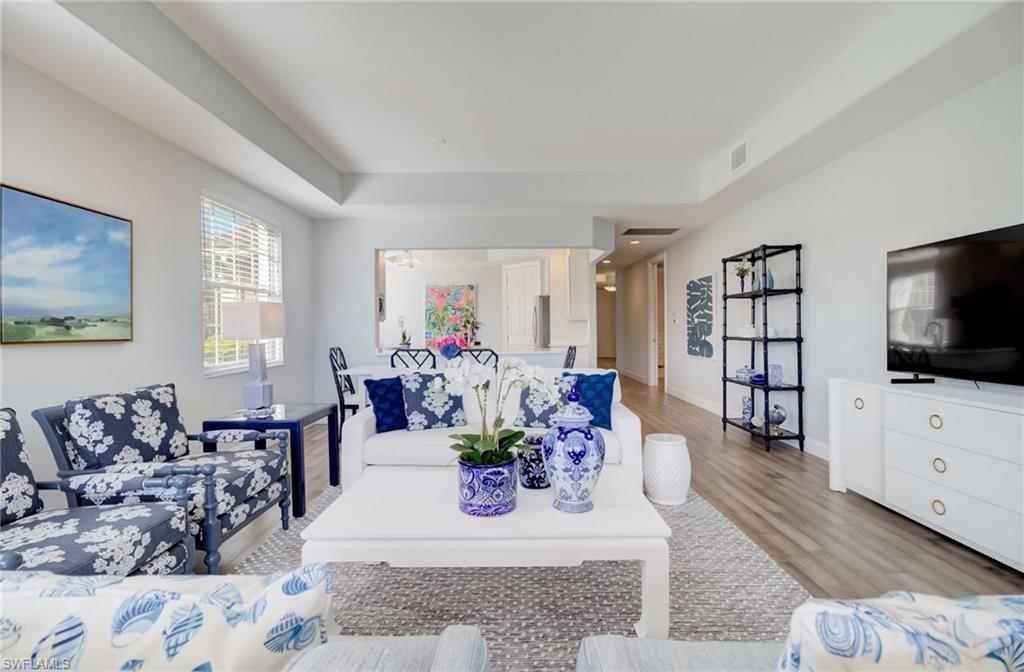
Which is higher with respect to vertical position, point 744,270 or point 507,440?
point 744,270

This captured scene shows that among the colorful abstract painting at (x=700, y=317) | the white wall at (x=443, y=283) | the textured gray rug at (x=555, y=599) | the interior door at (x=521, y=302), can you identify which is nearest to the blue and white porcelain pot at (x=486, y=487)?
the textured gray rug at (x=555, y=599)

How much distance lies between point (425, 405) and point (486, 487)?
146 cm

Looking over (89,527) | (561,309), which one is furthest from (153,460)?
(561,309)

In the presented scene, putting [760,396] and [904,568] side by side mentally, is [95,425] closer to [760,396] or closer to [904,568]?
[904,568]

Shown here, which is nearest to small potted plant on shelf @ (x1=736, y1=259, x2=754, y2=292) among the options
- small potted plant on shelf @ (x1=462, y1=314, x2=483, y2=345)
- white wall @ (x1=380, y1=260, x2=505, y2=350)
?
small potted plant on shelf @ (x1=462, y1=314, x2=483, y2=345)

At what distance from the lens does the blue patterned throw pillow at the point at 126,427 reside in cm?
206

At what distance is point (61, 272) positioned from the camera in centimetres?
246

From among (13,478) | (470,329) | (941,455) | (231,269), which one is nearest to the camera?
(13,478)

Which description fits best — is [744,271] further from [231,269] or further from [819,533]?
[231,269]

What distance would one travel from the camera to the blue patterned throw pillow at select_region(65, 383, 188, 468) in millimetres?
2059

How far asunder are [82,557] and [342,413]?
3193 millimetres

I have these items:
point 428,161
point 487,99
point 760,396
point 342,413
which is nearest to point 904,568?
point 760,396

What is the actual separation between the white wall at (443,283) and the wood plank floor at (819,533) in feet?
20.2

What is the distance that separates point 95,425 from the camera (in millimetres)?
2086
